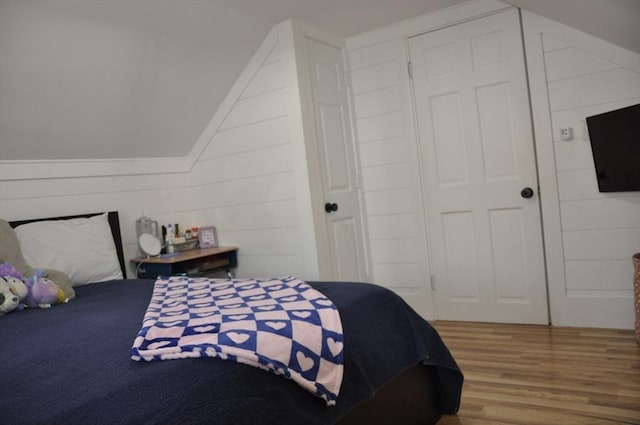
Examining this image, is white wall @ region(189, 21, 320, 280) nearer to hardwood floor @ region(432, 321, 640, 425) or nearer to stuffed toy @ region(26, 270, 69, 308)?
hardwood floor @ region(432, 321, 640, 425)

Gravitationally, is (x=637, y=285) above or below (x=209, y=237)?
below

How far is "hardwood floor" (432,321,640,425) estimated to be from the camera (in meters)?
2.03

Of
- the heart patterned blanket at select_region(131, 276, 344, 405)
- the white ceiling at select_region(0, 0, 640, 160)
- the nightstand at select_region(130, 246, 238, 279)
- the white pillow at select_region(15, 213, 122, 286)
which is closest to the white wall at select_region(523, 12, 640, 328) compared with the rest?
the white ceiling at select_region(0, 0, 640, 160)

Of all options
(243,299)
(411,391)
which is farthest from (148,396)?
(411,391)

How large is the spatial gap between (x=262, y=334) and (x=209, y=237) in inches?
97.8

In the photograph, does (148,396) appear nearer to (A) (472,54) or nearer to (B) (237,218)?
(B) (237,218)

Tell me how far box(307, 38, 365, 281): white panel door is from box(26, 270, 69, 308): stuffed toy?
1589 millimetres

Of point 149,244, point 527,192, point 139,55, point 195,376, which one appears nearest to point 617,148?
point 527,192

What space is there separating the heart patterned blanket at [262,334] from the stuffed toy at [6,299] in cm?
72

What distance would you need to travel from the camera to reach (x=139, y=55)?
9.38ft

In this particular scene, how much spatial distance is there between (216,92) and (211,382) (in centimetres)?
266

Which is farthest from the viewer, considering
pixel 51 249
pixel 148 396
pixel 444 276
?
pixel 444 276

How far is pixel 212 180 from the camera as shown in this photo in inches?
146

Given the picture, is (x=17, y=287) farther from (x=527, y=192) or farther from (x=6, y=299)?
(x=527, y=192)
